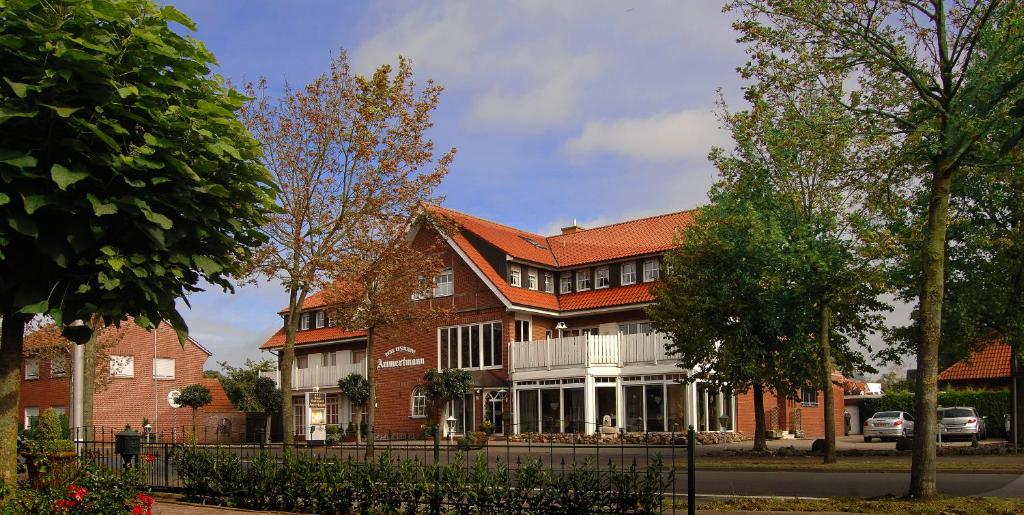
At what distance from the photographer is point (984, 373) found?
50.4 m

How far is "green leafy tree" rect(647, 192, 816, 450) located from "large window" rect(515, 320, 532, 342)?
485 inches

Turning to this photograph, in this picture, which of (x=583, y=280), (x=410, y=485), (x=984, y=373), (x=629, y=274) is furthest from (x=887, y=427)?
(x=410, y=485)

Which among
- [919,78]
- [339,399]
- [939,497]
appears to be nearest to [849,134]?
[919,78]

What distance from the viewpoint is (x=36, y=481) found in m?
11.6

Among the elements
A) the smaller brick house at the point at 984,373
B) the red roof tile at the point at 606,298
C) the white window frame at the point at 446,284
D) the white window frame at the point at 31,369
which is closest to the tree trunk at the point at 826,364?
the red roof tile at the point at 606,298

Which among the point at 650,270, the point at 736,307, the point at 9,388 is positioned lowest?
the point at 9,388

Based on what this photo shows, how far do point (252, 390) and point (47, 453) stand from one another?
4603cm

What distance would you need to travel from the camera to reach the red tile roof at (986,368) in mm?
49938

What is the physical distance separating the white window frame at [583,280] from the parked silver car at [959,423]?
15503 mm

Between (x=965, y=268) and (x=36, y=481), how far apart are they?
24689 millimetres

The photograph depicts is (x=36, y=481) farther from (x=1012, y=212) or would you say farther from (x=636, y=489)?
(x=1012, y=212)

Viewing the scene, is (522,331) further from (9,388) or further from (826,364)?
(9,388)

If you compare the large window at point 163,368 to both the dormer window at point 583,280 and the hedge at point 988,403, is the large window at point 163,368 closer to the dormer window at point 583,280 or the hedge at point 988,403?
the dormer window at point 583,280

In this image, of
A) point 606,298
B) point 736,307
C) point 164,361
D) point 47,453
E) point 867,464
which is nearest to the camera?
point 47,453
